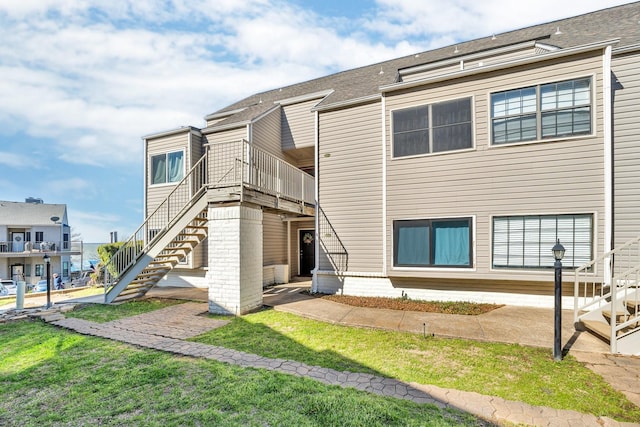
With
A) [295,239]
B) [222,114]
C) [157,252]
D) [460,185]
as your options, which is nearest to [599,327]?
[460,185]

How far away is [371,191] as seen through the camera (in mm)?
8969

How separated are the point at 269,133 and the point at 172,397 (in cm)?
953

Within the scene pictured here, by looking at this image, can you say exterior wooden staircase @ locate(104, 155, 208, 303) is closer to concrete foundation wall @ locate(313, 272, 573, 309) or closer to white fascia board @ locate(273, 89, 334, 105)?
concrete foundation wall @ locate(313, 272, 573, 309)

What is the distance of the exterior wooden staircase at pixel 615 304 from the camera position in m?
4.41

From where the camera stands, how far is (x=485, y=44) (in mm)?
10320

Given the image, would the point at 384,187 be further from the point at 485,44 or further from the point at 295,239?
the point at 485,44

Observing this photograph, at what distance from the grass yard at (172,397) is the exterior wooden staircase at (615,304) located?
3.55 meters

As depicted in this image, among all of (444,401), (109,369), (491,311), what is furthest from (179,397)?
(491,311)

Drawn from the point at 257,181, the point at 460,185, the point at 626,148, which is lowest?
the point at 460,185

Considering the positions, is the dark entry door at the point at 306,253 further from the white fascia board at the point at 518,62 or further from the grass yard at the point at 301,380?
the grass yard at the point at 301,380

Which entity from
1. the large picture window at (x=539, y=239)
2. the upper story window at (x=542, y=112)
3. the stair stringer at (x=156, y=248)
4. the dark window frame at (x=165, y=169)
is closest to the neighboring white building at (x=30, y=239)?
the dark window frame at (x=165, y=169)

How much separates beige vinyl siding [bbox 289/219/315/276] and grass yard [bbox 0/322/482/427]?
27.0 ft

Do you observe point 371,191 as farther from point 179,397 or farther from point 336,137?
point 179,397

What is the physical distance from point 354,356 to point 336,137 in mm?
6991
